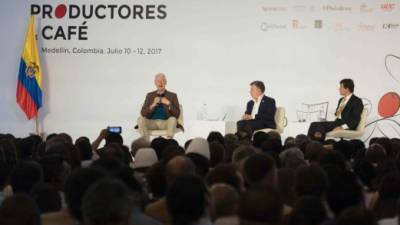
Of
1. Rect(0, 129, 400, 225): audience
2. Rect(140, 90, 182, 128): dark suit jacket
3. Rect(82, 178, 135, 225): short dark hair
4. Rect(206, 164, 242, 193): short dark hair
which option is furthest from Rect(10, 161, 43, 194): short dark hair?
Rect(140, 90, 182, 128): dark suit jacket

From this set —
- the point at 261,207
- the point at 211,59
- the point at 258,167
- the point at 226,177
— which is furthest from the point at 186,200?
the point at 211,59

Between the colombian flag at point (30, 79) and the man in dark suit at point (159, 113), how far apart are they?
2449mm

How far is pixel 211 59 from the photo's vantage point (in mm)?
10711

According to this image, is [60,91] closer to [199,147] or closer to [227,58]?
[227,58]

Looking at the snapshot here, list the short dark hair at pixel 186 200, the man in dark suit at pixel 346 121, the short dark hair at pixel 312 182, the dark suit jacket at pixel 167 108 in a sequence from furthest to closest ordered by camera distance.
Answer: the dark suit jacket at pixel 167 108
the man in dark suit at pixel 346 121
the short dark hair at pixel 312 182
the short dark hair at pixel 186 200

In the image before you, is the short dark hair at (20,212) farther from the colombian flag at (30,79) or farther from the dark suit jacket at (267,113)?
the colombian flag at (30,79)

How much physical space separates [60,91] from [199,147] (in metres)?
6.42

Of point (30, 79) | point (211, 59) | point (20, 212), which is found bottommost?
point (20, 212)

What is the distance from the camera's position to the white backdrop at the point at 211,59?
34.1 feet

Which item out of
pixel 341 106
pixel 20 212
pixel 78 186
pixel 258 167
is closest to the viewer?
pixel 20 212

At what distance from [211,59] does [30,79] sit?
2858 millimetres

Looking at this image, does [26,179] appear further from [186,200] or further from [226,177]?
[186,200]

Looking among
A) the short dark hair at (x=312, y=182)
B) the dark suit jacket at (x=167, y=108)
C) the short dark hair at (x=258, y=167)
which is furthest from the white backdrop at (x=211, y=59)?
the short dark hair at (x=312, y=182)

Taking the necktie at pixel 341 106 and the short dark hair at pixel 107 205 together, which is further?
the necktie at pixel 341 106
